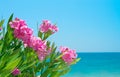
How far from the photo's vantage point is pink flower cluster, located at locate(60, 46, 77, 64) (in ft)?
17.3

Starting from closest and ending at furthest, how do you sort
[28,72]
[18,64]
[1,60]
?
[1,60]
[18,64]
[28,72]

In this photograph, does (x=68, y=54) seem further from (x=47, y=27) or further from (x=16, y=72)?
(x=16, y=72)

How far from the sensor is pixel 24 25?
4559mm

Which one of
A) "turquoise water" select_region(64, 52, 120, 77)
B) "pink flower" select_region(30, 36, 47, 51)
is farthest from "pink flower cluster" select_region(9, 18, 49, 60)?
"turquoise water" select_region(64, 52, 120, 77)

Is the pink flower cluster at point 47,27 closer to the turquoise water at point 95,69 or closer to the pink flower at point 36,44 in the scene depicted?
the pink flower at point 36,44

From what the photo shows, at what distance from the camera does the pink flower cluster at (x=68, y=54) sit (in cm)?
526

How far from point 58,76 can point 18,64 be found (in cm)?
79

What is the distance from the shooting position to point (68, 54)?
5254mm

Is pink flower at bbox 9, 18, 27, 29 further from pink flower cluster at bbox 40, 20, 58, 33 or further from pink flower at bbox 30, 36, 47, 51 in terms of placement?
pink flower cluster at bbox 40, 20, 58, 33

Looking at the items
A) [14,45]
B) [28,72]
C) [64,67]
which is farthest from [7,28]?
[64,67]

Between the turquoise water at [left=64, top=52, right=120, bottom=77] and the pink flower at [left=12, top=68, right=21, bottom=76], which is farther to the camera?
the turquoise water at [left=64, top=52, right=120, bottom=77]

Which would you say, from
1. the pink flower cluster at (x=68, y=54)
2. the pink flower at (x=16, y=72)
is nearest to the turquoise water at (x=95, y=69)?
the pink flower cluster at (x=68, y=54)

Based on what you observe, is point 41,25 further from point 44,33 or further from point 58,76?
point 58,76

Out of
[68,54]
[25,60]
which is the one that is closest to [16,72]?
[25,60]
